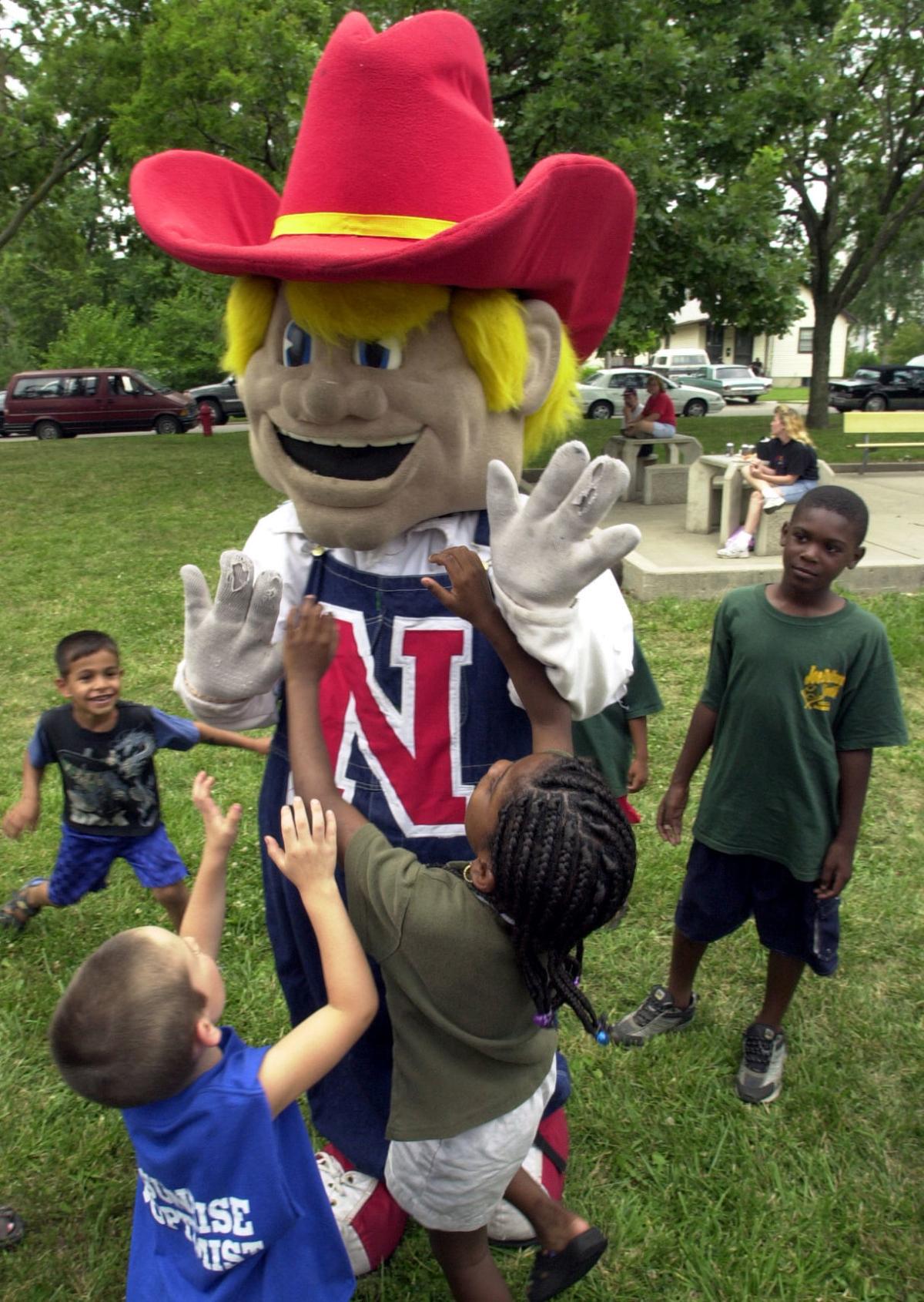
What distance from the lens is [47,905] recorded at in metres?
3.08

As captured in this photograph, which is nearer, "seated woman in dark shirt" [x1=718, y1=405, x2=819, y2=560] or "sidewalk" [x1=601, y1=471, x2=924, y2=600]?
"sidewalk" [x1=601, y1=471, x2=924, y2=600]

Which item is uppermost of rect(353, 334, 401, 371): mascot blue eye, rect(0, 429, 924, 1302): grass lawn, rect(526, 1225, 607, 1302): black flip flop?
rect(353, 334, 401, 371): mascot blue eye

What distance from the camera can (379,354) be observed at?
70.6 inches

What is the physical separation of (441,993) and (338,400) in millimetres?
1034

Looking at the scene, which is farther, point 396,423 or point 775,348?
point 775,348

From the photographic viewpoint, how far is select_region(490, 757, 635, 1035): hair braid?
1.35 m

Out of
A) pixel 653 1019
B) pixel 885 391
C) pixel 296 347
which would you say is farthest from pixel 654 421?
pixel 885 391

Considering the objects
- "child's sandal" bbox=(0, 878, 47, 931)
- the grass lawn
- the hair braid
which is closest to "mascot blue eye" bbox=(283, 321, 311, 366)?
the hair braid

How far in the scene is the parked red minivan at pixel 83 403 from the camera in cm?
1958

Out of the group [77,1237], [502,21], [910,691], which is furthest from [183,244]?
[502,21]

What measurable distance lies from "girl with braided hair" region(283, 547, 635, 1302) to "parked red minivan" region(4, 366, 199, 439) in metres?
19.5

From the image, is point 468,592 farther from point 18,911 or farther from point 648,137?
point 648,137

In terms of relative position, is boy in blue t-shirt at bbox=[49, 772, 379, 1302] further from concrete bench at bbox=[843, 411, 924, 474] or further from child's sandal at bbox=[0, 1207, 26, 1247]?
concrete bench at bbox=[843, 411, 924, 474]

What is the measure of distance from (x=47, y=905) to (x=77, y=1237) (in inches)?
46.0
